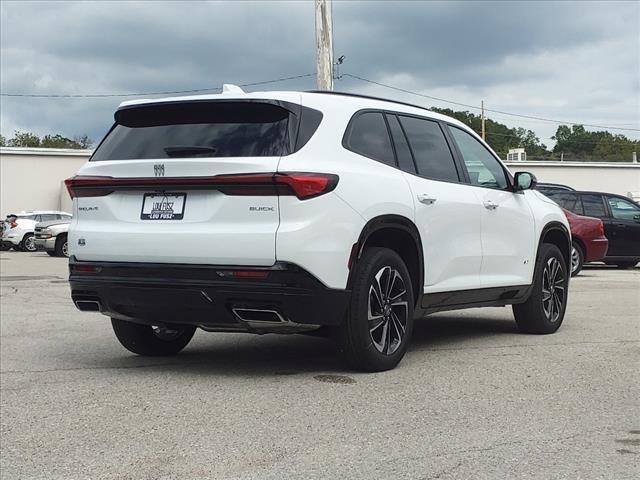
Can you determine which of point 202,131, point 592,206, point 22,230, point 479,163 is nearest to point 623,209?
point 592,206

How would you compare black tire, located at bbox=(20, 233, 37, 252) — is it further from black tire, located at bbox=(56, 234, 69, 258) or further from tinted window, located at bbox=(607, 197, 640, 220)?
tinted window, located at bbox=(607, 197, 640, 220)

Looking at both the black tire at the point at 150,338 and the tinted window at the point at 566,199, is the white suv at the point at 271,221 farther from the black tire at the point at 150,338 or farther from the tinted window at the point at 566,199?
the tinted window at the point at 566,199

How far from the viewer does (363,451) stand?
405 cm

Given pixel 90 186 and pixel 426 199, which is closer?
pixel 90 186

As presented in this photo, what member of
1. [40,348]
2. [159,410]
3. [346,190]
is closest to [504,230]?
[346,190]

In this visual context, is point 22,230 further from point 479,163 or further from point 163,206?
point 163,206

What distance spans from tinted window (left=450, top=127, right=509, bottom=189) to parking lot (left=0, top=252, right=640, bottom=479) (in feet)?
4.55

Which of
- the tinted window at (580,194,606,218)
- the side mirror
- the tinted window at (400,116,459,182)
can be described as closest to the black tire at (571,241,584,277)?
the tinted window at (580,194,606,218)

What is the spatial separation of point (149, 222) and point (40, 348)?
247cm

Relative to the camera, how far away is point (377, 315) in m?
5.75

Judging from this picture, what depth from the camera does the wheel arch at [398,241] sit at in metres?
5.52

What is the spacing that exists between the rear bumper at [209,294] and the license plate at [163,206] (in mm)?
321

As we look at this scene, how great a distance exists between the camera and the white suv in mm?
5250

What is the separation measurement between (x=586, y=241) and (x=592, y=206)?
7.05ft
